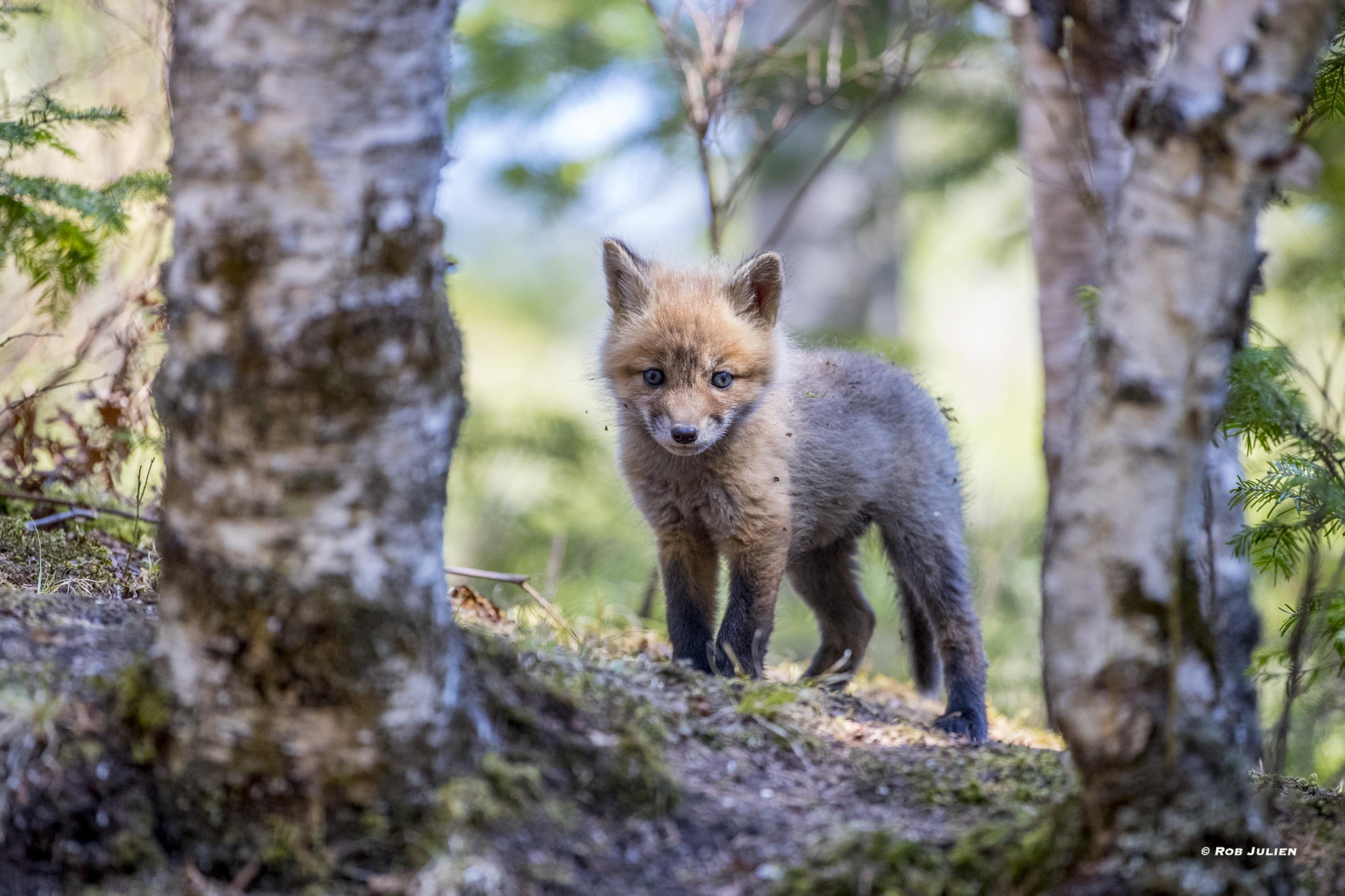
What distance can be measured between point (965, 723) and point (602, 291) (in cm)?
247

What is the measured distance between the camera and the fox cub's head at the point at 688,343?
160 inches

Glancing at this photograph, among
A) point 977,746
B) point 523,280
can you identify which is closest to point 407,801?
point 977,746

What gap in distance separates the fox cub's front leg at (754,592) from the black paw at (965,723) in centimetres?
76

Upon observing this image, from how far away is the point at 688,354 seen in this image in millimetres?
4148

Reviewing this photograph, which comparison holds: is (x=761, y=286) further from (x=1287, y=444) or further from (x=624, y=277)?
(x=1287, y=444)

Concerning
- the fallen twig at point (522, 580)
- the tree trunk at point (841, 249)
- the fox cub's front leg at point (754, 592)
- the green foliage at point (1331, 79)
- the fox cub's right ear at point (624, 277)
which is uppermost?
the tree trunk at point (841, 249)

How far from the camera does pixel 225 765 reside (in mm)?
2053

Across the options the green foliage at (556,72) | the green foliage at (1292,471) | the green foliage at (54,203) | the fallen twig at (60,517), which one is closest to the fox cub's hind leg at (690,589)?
the green foliage at (1292,471)

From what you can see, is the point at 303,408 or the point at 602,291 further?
the point at 602,291

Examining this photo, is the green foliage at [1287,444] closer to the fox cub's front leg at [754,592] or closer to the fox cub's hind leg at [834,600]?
the fox cub's front leg at [754,592]

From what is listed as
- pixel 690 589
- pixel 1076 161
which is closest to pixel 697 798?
pixel 690 589

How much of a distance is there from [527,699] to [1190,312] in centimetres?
163

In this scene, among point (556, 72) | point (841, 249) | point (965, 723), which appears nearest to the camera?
point (965, 723)

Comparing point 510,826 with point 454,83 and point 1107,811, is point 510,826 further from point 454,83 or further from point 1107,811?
point 454,83
